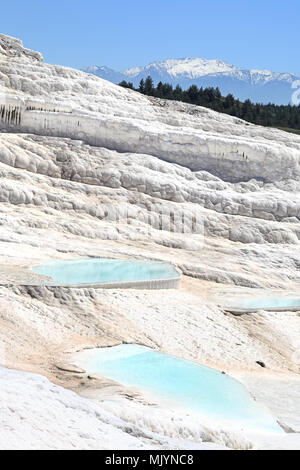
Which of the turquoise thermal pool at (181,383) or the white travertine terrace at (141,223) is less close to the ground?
the white travertine terrace at (141,223)

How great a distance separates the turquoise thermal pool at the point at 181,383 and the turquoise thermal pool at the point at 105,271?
2.94m

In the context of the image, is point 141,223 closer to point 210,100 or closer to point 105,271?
point 105,271

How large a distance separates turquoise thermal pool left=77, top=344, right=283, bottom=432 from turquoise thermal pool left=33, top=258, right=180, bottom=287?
2939mm

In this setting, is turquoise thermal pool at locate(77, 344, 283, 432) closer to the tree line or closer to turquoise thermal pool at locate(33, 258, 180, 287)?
turquoise thermal pool at locate(33, 258, 180, 287)

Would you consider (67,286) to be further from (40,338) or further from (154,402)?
(154,402)

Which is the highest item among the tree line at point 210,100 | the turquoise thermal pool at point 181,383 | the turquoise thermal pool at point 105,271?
the tree line at point 210,100

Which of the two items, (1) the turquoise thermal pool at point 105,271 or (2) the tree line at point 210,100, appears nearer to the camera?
(1) the turquoise thermal pool at point 105,271

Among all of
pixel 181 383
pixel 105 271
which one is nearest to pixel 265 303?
pixel 105 271

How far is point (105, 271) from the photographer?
18.8 m

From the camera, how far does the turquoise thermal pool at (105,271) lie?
17.3 m

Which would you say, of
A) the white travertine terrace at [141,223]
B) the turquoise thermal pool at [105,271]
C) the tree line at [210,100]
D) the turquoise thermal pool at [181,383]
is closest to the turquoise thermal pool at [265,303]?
the white travertine terrace at [141,223]

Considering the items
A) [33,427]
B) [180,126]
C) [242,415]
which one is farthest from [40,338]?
[180,126]

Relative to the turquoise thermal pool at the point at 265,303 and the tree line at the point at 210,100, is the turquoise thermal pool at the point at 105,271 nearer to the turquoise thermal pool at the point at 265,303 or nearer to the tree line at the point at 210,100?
the turquoise thermal pool at the point at 265,303

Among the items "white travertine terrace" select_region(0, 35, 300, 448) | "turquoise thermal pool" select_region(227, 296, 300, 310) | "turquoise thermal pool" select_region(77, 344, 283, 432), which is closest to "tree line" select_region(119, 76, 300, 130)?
"white travertine terrace" select_region(0, 35, 300, 448)
